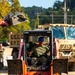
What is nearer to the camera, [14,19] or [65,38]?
[14,19]

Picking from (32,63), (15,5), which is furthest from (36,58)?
(15,5)

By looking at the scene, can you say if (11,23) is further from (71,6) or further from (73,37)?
(71,6)

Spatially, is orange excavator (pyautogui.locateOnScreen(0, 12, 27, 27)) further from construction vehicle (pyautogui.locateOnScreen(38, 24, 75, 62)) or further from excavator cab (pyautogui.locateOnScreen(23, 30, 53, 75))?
construction vehicle (pyautogui.locateOnScreen(38, 24, 75, 62))

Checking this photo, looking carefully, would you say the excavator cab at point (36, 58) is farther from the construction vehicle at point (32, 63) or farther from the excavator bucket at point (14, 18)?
the excavator bucket at point (14, 18)

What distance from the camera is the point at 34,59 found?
1482cm

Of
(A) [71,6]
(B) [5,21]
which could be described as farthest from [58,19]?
(B) [5,21]

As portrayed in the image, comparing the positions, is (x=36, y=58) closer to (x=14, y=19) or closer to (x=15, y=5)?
(x=14, y=19)

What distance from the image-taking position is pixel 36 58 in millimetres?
14836

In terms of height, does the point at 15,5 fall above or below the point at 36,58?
above

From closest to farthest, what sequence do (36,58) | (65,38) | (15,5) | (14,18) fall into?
1. (36,58)
2. (14,18)
3. (65,38)
4. (15,5)

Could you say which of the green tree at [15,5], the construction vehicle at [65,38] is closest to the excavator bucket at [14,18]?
the construction vehicle at [65,38]

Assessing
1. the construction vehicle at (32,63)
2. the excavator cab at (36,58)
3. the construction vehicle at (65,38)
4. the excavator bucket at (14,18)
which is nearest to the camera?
the construction vehicle at (32,63)

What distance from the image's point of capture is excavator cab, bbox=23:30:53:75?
14.6 metres

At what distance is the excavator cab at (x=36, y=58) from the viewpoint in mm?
14586
